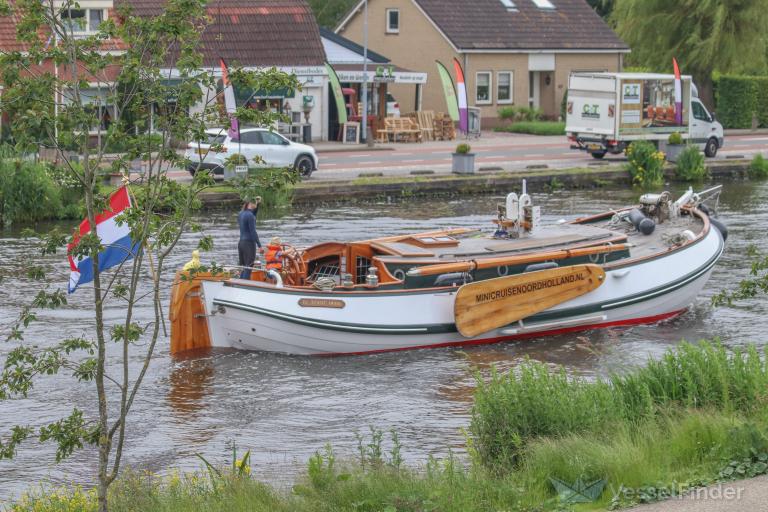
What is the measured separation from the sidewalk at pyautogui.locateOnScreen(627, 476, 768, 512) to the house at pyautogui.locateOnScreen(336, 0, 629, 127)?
143ft

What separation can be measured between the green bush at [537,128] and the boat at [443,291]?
99.5 feet

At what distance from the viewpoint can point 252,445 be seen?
13875mm

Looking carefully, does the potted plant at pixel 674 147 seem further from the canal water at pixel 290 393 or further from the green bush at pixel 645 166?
the canal water at pixel 290 393

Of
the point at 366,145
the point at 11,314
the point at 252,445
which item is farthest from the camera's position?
the point at 366,145

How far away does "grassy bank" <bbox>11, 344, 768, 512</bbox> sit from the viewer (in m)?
9.34

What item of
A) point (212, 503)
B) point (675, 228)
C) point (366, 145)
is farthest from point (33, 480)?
point (366, 145)

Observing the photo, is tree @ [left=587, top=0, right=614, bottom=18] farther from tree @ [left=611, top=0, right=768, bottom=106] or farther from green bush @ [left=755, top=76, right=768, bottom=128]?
green bush @ [left=755, top=76, right=768, bottom=128]

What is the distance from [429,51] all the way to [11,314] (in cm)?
3543

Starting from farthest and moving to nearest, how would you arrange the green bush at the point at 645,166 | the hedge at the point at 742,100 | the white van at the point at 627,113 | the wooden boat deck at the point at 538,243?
the hedge at the point at 742,100
the white van at the point at 627,113
the green bush at the point at 645,166
the wooden boat deck at the point at 538,243

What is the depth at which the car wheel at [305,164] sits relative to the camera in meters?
34.8

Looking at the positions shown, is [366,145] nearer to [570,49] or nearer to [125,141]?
[570,49]

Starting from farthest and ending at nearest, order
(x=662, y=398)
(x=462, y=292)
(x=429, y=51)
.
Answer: (x=429, y=51) → (x=462, y=292) → (x=662, y=398)

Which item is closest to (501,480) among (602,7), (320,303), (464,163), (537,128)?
(320,303)

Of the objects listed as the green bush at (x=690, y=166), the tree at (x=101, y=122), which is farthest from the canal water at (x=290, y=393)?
the green bush at (x=690, y=166)
